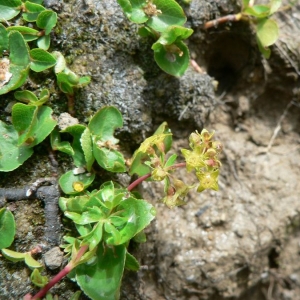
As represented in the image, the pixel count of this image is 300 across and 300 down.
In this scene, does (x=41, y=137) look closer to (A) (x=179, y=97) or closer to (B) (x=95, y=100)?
(B) (x=95, y=100)

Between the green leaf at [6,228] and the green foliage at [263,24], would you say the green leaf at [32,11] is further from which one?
the green foliage at [263,24]

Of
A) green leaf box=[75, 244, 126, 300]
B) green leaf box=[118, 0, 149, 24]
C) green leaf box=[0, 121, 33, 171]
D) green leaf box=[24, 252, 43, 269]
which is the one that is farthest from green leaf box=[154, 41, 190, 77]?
green leaf box=[24, 252, 43, 269]

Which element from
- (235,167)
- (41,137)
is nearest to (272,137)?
(235,167)

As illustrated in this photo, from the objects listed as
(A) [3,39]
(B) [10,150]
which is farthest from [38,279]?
(A) [3,39]

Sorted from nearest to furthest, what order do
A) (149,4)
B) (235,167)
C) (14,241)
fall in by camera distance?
(14,241) < (149,4) < (235,167)

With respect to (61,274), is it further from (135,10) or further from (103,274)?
(135,10)

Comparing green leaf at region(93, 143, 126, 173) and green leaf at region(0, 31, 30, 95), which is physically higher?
green leaf at region(0, 31, 30, 95)

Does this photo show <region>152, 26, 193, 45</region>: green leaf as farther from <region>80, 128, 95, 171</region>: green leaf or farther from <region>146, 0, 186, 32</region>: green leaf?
<region>80, 128, 95, 171</region>: green leaf
